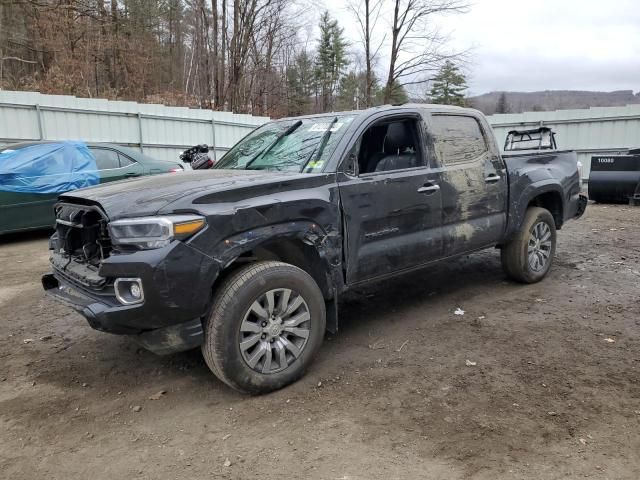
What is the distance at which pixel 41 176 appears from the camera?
7469 millimetres

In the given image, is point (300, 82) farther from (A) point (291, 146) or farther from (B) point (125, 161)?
(A) point (291, 146)

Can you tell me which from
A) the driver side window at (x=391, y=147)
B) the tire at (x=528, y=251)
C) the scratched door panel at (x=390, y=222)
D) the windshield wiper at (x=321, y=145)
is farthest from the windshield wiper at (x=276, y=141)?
the tire at (x=528, y=251)

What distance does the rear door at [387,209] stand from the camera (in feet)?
11.8

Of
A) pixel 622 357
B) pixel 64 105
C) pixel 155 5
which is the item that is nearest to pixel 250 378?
pixel 622 357

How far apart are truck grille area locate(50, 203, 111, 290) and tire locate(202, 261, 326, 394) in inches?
29.8

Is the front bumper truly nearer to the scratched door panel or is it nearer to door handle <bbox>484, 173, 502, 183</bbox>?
the scratched door panel

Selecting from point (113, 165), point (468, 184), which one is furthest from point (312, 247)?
point (113, 165)

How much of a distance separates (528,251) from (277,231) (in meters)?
3.30

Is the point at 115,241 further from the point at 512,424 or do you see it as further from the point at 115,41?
the point at 115,41

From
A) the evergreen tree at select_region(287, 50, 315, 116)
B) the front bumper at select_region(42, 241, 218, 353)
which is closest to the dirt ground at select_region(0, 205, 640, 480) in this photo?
the front bumper at select_region(42, 241, 218, 353)

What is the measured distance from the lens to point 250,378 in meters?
3.06

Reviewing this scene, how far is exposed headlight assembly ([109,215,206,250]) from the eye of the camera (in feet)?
9.02

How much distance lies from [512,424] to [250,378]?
5.19 feet

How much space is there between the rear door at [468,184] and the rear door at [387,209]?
6.6 inches
